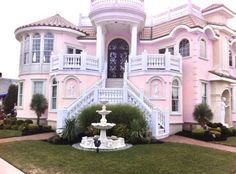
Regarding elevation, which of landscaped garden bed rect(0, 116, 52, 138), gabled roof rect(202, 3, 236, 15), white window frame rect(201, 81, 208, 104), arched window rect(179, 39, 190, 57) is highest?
gabled roof rect(202, 3, 236, 15)

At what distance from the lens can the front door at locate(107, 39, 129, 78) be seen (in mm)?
22406

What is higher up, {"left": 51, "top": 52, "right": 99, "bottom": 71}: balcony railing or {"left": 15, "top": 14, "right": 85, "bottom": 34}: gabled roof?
{"left": 15, "top": 14, "right": 85, "bottom": 34}: gabled roof

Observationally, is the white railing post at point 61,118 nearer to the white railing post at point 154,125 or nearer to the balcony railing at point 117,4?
the white railing post at point 154,125

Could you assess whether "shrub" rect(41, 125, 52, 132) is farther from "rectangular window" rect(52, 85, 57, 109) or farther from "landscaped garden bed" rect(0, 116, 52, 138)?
"rectangular window" rect(52, 85, 57, 109)

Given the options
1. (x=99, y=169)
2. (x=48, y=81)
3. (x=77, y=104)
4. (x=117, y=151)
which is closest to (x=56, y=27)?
(x=48, y=81)

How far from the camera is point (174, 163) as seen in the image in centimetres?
916

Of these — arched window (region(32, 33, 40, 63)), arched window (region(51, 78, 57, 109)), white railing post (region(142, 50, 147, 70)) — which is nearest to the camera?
white railing post (region(142, 50, 147, 70))

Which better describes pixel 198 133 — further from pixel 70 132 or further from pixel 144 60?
pixel 70 132

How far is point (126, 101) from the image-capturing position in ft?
54.3

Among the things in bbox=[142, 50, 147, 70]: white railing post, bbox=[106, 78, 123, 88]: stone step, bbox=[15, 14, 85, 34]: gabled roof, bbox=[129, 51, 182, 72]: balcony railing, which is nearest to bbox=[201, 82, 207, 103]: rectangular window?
bbox=[129, 51, 182, 72]: balcony railing

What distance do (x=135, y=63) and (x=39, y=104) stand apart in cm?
790

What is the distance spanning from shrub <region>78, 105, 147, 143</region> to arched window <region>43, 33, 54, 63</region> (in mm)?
8139

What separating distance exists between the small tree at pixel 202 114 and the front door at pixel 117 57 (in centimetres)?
730

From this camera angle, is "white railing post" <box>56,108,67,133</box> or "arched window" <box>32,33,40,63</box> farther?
"arched window" <box>32,33,40,63</box>
